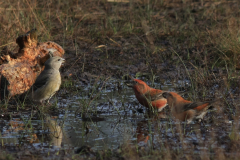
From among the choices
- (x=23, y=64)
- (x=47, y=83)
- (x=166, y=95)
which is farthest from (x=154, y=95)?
(x=23, y=64)

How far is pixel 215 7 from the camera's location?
13.7 metres

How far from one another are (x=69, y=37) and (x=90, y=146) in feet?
19.8

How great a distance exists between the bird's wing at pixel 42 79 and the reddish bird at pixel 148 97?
152 cm

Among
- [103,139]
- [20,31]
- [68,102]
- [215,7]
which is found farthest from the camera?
[215,7]

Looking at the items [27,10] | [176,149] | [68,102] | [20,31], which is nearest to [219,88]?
[68,102]

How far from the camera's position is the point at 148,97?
750 cm

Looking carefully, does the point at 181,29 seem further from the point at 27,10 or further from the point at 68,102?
the point at 68,102

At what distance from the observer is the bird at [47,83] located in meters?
7.82

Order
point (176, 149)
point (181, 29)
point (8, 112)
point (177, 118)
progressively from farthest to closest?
point (181, 29), point (8, 112), point (177, 118), point (176, 149)

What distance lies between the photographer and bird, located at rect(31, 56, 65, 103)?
7.82m

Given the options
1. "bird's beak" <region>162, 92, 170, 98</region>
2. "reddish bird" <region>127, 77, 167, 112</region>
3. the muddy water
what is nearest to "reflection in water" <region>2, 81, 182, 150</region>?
the muddy water

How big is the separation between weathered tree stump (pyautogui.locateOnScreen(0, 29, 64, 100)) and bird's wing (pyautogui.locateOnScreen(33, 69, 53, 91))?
0.33 meters

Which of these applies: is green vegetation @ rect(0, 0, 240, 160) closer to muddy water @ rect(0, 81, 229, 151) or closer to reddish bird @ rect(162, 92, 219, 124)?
muddy water @ rect(0, 81, 229, 151)

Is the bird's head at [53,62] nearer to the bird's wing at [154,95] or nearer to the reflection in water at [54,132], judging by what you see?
the reflection in water at [54,132]
